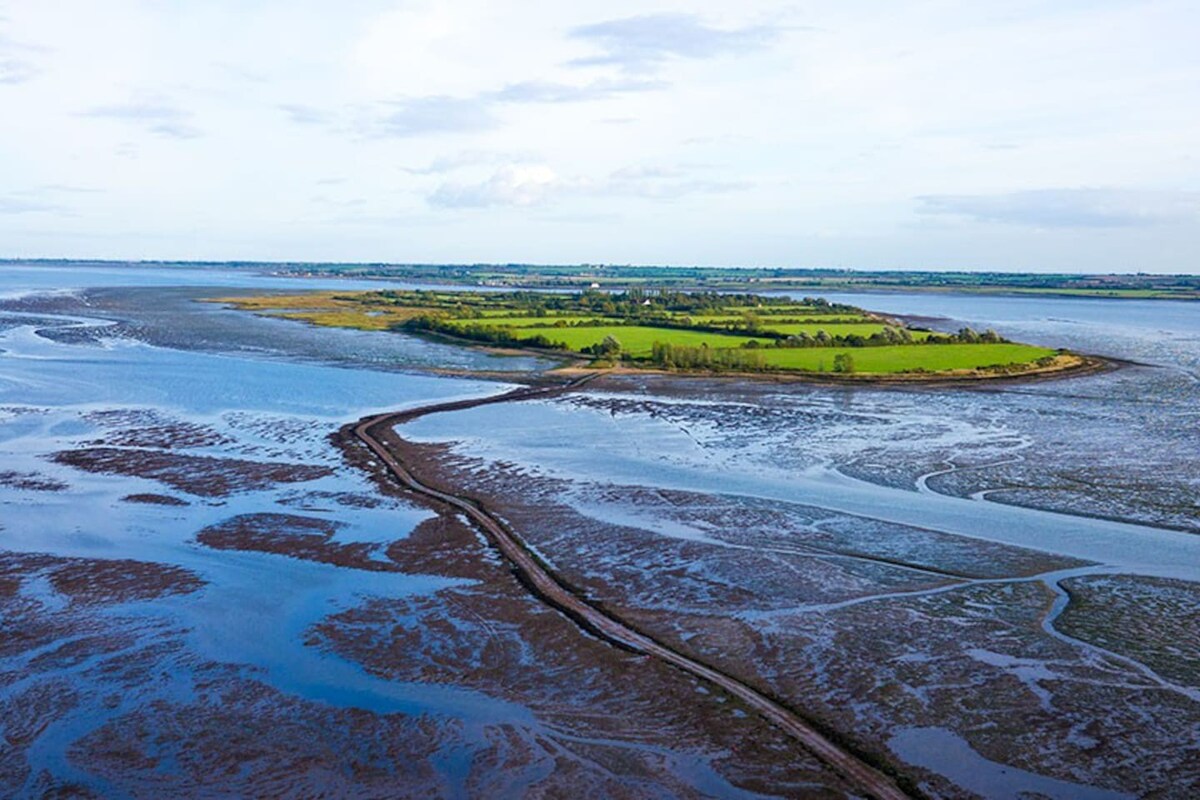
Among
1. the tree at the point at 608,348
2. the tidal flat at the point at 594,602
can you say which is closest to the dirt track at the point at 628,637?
the tidal flat at the point at 594,602

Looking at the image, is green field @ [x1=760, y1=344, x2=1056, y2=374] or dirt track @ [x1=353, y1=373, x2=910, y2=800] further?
green field @ [x1=760, y1=344, x2=1056, y2=374]

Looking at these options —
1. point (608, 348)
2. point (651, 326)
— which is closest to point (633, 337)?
point (651, 326)

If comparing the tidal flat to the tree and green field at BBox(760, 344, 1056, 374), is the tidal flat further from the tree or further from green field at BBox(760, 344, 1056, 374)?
the tree

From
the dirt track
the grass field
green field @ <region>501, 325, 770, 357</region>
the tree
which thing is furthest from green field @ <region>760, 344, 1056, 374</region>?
the dirt track

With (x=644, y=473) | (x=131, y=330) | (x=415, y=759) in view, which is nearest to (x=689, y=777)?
(x=415, y=759)

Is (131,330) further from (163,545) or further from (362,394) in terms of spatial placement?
(163,545)
